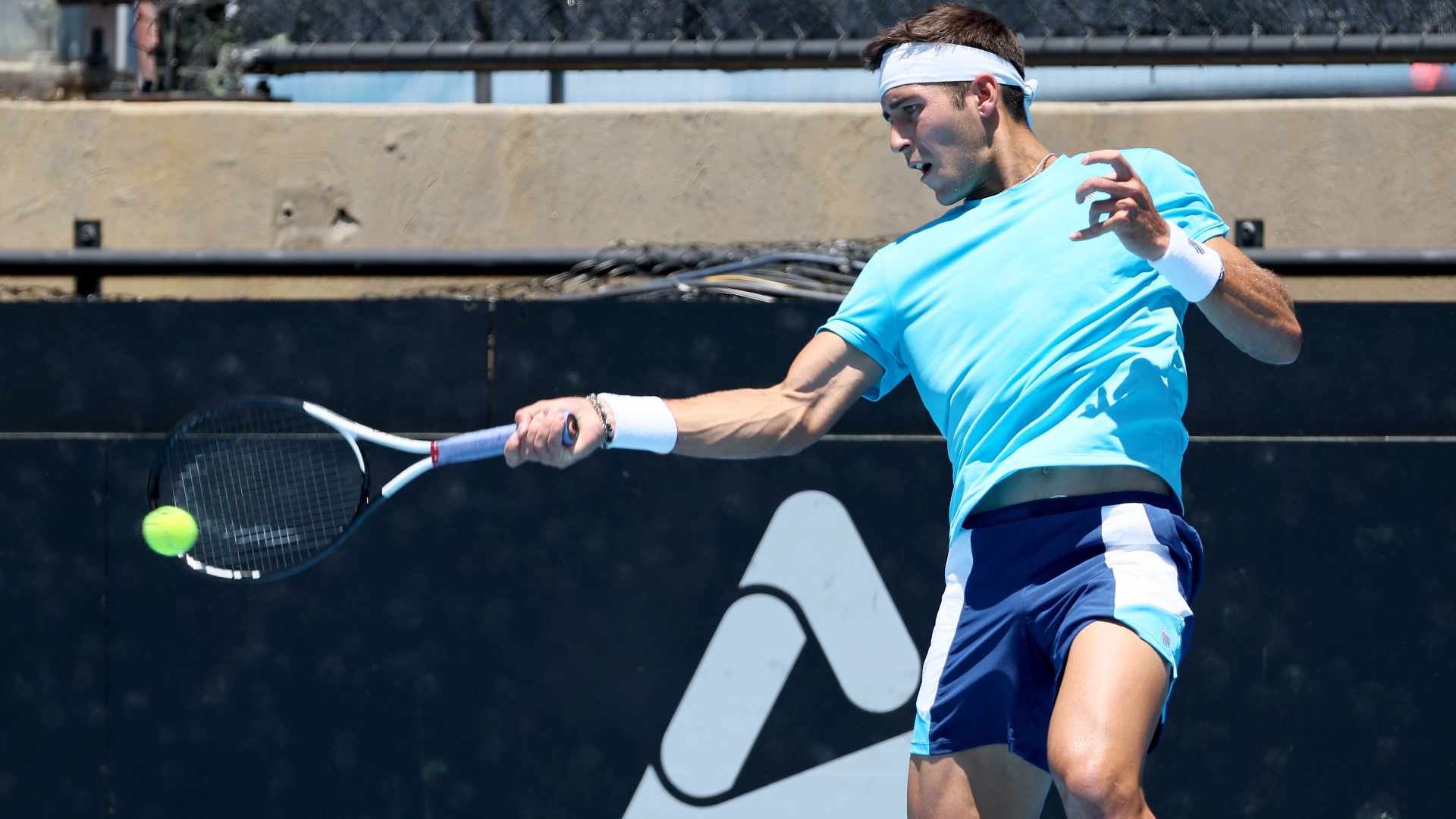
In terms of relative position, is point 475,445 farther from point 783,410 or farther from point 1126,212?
point 1126,212

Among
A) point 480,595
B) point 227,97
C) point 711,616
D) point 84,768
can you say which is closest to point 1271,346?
point 711,616

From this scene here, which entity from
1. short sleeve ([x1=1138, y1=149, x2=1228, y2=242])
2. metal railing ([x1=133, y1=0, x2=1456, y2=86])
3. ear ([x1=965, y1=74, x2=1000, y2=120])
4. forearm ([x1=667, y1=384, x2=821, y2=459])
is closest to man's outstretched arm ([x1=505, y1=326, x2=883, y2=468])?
forearm ([x1=667, y1=384, x2=821, y2=459])

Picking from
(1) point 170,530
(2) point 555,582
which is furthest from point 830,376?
(1) point 170,530

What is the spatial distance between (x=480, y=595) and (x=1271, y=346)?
2173 millimetres

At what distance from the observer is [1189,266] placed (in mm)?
2637

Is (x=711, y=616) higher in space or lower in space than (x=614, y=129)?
lower

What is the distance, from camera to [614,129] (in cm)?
507

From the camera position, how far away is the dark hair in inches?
118

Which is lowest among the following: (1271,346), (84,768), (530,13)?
(84,768)

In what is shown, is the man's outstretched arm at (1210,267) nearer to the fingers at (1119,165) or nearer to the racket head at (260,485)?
the fingers at (1119,165)

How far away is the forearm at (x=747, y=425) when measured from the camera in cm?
307

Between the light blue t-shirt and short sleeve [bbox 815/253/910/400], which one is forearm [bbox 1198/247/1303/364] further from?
short sleeve [bbox 815/253/910/400]

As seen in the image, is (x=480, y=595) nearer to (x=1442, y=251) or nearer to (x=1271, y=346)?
(x=1271, y=346)

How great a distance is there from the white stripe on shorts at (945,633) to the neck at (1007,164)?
0.61 metres
